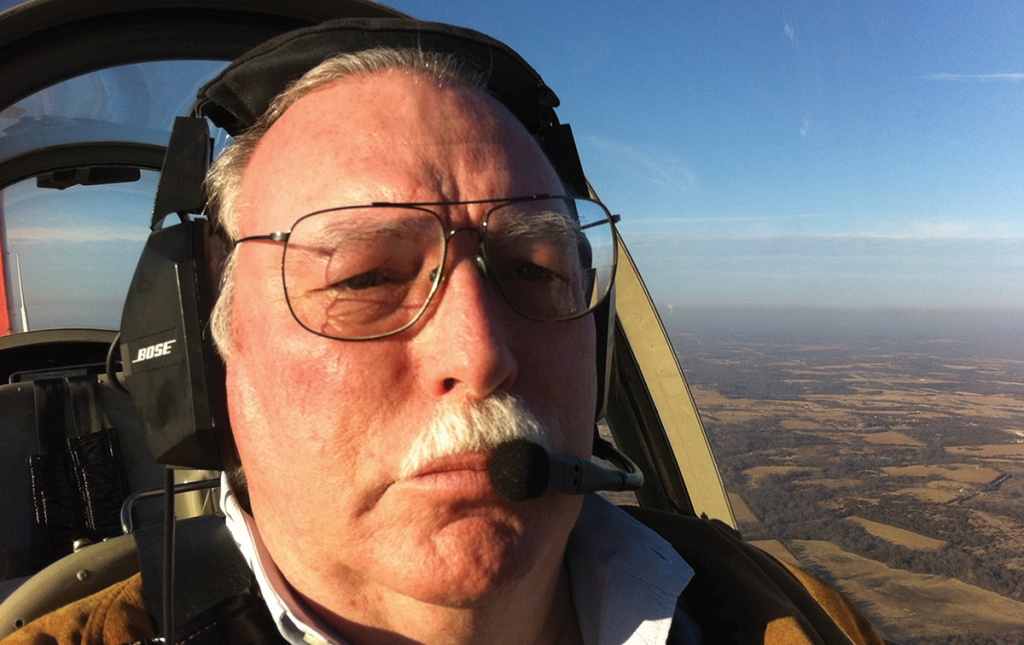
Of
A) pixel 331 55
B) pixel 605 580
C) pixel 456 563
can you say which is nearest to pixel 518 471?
pixel 456 563

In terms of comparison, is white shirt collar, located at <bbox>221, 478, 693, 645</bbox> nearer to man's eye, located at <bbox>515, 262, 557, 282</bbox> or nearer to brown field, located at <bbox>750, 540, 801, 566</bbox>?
brown field, located at <bbox>750, 540, 801, 566</bbox>

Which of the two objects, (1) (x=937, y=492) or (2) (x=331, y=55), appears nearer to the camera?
(2) (x=331, y=55)

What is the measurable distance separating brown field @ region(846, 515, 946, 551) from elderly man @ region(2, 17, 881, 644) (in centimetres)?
24

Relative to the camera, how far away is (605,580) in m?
1.26

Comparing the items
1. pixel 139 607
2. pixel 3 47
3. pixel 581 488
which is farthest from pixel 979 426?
pixel 3 47

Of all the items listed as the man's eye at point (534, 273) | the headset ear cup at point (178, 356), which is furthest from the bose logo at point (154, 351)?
the man's eye at point (534, 273)

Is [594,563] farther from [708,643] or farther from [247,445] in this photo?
[247,445]

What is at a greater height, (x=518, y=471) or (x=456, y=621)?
(x=518, y=471)

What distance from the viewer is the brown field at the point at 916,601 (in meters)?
1.24

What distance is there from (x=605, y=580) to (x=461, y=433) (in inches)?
20.2

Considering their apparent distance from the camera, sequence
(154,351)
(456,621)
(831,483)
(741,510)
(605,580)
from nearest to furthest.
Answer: (456,621), (154,351), (605,580), (831,483), (741,510)

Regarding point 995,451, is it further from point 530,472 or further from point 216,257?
point 216,257

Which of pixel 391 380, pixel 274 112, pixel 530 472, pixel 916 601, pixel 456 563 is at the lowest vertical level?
pixel 916 601

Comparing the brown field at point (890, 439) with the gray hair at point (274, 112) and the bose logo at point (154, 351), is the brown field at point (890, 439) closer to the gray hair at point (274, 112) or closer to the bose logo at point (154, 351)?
the gray hair at point (274, 112)
